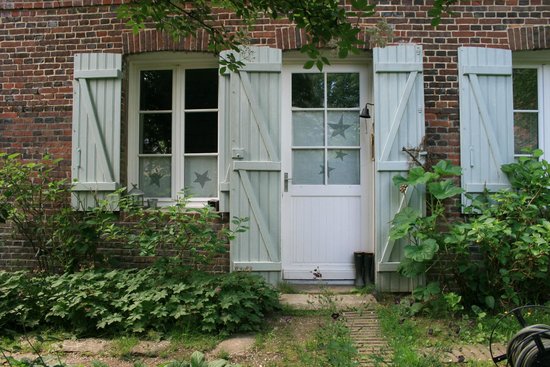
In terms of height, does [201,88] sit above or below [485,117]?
above

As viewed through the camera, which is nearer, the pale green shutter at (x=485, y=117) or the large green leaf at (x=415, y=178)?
the large green leaf at (x=415, y=178)

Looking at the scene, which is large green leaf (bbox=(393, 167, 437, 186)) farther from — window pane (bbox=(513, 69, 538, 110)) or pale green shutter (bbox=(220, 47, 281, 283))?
window pane (bbox=(513, 69, 538, 110))

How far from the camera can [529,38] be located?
5.00 metres

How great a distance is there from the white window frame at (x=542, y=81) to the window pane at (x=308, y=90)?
2.22m

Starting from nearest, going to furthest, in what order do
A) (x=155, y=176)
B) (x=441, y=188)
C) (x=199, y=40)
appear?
(x=441, y=188)
(x=199, y=40)
(x=155, y=176)

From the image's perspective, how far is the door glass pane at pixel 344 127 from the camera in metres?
5.36

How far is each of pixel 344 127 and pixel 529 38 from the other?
2182 mm

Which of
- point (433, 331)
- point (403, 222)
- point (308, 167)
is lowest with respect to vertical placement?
point (433, 331)

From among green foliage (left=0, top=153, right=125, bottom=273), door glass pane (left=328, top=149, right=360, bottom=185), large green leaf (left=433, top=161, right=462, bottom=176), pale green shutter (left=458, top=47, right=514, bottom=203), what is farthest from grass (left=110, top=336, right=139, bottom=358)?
pale green shutter (left=458, top=47, right=514, bottom=203)

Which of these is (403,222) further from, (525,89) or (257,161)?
(525,89)

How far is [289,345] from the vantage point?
3.75 metres

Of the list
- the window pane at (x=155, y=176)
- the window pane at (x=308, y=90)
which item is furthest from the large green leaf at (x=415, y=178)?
the window pane at (x=155, y=176)

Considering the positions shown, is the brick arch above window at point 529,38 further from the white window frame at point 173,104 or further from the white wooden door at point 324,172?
the white window frame at point 173,104

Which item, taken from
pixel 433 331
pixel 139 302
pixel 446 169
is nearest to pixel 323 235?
pixel 446 169
